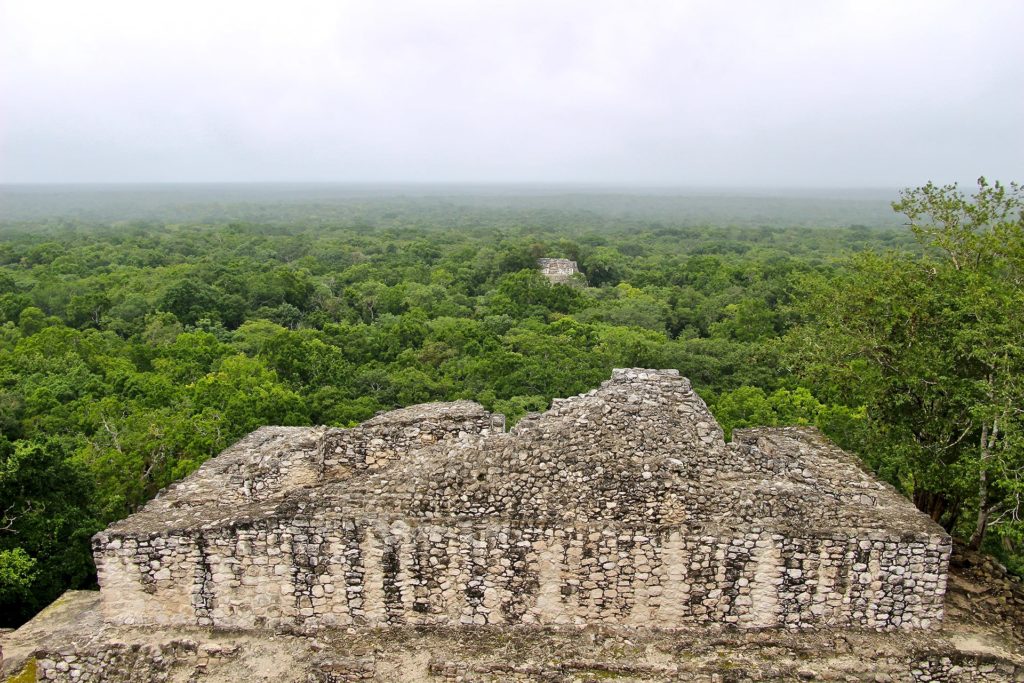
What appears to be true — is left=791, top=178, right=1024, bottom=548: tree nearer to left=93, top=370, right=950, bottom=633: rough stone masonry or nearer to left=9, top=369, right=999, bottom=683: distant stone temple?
left=93, top=370, right=950, bottom=633: rough stone masonry

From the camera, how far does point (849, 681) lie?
633 cm

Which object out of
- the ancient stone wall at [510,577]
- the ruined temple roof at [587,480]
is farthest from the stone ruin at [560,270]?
the ancient stone wall at [510,577]

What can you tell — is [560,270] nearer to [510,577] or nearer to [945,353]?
[945,353]

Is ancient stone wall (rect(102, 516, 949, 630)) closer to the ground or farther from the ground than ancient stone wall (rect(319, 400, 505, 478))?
closer to the ground

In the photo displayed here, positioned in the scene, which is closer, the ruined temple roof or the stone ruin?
the ruined temple roof

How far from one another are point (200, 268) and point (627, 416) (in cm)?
3933

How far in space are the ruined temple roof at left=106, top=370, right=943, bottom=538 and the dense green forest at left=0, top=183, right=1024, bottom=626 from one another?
55.3 inches

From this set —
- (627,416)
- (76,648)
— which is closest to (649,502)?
(627,416)

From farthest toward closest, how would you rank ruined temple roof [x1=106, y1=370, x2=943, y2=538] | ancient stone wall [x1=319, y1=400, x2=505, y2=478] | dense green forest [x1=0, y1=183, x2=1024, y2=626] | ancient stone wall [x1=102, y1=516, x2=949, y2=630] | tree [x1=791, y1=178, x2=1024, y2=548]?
1. ancient stone wall [x1=319, y1=400, x2=505, y2=478]
2. dense green forest [x1=0, y1=183, x2=1024, y2=626]
3. tree [x1=791, y1=178, x2=1024, y2=548]
4. ruined temple roof [x1=106, y1=370, x2=943, y2=538]
5. ancient stone wall [x1=102, y1=516, x2=949, y2=630]

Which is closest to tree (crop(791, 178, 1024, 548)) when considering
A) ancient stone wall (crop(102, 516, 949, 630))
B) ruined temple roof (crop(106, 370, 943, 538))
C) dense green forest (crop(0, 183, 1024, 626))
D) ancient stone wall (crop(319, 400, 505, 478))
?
dense green forest (crop(0, 183, 1024, 626))

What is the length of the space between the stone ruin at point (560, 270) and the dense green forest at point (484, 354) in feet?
3.87

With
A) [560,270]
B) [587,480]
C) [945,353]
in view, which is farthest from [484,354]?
[560,270]

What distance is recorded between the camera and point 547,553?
696 cm

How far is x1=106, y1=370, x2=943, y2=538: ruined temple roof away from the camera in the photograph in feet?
23.4
